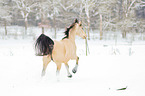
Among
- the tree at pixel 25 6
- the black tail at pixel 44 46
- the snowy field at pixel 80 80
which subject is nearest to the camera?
the snowy field at pixel 80 80

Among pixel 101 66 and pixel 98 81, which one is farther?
pixel 101 66

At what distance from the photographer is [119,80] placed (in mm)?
2318

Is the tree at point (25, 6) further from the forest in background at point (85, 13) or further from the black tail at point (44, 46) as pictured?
the black tail at point (44, 46)

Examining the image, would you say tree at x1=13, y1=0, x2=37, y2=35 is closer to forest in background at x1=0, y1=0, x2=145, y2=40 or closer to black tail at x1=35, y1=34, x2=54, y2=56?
forest in background at x1=0, y1=0, x2=145, y2=40

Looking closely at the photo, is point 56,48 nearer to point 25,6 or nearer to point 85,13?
point 85,13

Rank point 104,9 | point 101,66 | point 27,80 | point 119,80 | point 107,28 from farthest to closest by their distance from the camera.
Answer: point 107,28 → point 104,9 → point 101,66 → point 27,80 → point 119,80

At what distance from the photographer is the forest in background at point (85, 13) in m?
14.8

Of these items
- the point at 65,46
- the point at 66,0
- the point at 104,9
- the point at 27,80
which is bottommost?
the point at 27,80

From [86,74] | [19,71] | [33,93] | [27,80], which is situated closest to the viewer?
[33,93]

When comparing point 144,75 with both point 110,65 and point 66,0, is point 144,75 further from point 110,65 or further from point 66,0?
point 66,0

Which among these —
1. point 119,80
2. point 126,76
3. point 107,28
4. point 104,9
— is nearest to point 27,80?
point 119,80

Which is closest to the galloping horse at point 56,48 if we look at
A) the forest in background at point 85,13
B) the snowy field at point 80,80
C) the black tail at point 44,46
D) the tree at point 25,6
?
the black tail at point 44,46

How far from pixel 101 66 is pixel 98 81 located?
2.97 ft

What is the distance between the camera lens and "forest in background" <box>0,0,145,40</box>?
1485 cm
